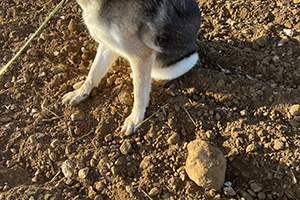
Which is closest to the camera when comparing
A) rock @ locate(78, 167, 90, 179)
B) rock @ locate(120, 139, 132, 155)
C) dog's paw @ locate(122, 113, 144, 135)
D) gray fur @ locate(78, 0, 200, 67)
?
gray fur @ locate(78, 0, 200, 67)

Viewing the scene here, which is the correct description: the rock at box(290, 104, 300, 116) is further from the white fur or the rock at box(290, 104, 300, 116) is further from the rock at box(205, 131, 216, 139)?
the white fur

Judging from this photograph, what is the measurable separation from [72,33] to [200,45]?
72.1 inches

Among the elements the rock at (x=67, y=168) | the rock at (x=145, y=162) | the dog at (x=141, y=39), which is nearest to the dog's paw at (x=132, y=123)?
the dog at (x=141, y=39)

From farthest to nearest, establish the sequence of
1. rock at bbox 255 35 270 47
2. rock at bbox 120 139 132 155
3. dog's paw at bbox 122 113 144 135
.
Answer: rock at bbox 255 35 270 47, dog's paw at bbox 122 113 144 135, rock at bbox 120 139 132 155

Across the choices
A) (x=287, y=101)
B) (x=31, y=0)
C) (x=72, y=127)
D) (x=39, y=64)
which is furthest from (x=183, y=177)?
(x=31, y=0)

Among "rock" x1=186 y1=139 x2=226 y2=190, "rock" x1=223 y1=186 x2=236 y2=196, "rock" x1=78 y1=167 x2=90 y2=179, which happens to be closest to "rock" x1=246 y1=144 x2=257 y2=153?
"rock" x1=186 y1=139 x2=226 y2=190

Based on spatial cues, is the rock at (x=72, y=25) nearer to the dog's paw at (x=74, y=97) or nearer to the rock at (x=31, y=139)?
the dog's paw at (x=74, y=97)

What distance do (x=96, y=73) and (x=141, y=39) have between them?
92 cm

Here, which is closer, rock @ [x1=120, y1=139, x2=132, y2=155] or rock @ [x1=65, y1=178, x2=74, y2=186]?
rock @ [x1=65, y1=178, x2=74, y2=186]

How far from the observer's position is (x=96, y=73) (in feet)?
10.4

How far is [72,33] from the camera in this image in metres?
3.79

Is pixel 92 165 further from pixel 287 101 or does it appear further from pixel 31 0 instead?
pixel 31 0

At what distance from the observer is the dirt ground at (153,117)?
8.15 ft

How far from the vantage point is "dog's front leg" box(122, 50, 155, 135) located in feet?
8.54
